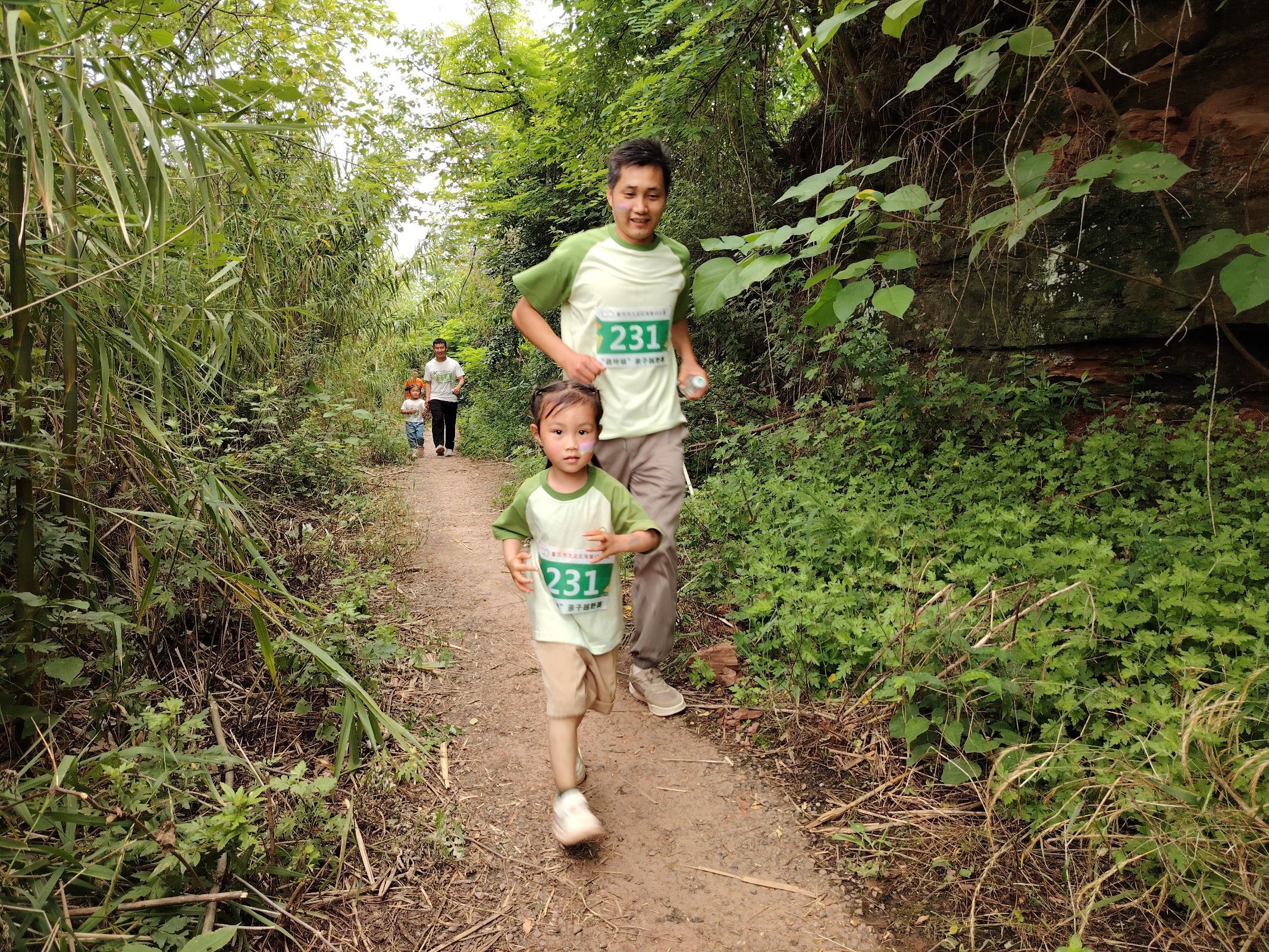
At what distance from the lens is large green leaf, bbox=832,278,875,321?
2.05m

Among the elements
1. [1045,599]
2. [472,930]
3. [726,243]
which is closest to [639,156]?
[726,243]

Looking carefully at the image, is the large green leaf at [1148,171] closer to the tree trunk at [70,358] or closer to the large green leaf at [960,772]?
the large green leaf at [960,772]

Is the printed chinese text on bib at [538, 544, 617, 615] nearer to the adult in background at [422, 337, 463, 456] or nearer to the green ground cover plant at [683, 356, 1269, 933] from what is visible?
the green ground cover plant at [683, 356, 1269, 933]

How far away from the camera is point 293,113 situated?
3.34 meters

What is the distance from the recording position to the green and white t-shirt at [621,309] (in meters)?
2.73

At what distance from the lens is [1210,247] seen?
2.00m

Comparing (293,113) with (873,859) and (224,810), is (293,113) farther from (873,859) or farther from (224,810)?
(873,859)

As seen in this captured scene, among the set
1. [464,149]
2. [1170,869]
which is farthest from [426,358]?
[1170,869]

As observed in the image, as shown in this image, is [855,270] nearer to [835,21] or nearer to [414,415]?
[835,21]

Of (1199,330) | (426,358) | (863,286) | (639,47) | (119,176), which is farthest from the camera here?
(426,358)

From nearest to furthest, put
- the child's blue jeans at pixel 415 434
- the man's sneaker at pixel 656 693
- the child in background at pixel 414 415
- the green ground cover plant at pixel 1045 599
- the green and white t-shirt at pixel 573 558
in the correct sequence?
the green ground cover plant at pixel 1045 599
the green and white t-shirt at pixel 573 558
the man's sneaker at pixel 656 693
the child in background at pixel 414 415
the child's blue jeans at pixel 415 434

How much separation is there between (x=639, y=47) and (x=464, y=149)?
24.9 feet

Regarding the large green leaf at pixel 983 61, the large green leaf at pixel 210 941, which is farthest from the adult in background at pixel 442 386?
the large green leaf at pixel 210 941

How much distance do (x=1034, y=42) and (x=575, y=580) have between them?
209 centimetres
